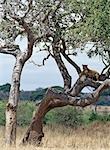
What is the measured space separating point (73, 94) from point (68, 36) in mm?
2565

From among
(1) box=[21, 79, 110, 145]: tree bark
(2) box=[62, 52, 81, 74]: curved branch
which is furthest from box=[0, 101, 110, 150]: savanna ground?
(2) box=[62, 52, 81, 74]: curved branch

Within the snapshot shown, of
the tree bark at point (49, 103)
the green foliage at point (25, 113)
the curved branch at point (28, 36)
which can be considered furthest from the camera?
the green foliage at point (25, 113)

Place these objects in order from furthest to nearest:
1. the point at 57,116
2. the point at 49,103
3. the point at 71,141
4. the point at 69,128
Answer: the point at 57,116, the point at 69,128, the point at 71,141, the point at 49,103

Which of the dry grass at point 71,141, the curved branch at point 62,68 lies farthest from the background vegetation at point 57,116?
the curved branch at point 62,68

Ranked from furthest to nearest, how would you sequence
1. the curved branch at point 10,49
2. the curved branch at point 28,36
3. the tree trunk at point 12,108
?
the curved branch at point 10,49, the tree trunk at point 12,108, the curved branch at point 28,36

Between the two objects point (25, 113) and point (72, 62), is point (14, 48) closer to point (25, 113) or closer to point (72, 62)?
point (72, 62)

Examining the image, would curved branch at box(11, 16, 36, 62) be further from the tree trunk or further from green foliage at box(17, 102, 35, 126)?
green foliage at box(17, 102, 35, 126)

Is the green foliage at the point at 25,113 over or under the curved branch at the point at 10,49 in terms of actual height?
under

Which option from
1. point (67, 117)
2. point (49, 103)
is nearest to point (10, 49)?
point (49, 103)

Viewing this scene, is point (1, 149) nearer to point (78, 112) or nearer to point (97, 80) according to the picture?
point (97, 80)

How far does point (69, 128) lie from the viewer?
Result: 107ft

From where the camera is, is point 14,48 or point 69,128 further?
point 69,128

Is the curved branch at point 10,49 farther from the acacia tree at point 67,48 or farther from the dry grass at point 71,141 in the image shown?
the dry grass at point 71,141

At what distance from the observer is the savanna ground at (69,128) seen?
76.7ft
